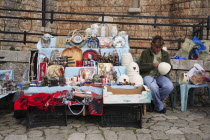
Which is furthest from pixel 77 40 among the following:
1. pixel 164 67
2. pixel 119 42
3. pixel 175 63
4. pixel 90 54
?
pixel 175 63

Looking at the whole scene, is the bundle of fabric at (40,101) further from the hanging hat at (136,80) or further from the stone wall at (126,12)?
the stone wall at (126,12)

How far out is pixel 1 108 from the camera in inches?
183

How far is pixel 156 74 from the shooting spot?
14.4 ft

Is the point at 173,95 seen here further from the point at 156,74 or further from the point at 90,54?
the point at 90,54

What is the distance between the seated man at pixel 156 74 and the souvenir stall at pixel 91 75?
293 mm

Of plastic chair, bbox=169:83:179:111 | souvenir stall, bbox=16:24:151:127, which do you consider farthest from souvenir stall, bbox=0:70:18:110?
plastic chair, bbox=169:83:179:111

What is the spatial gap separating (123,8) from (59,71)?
6.85 meters

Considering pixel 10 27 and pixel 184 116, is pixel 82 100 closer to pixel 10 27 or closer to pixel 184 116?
pixel 184 116

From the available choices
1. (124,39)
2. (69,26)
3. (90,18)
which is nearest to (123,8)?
(90,18)

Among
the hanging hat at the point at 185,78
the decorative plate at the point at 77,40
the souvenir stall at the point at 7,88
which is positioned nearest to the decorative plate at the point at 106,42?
the decorative plate at the point at 77,40

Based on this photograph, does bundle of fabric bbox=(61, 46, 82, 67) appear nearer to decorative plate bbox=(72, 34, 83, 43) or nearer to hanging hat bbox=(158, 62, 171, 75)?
decorative plate bbox=(72, 34, 83, 43)

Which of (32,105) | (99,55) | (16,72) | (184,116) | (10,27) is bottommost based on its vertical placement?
(184,116)

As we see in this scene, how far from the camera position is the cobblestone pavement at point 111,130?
10.1 feet

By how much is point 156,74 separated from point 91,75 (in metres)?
1.23
